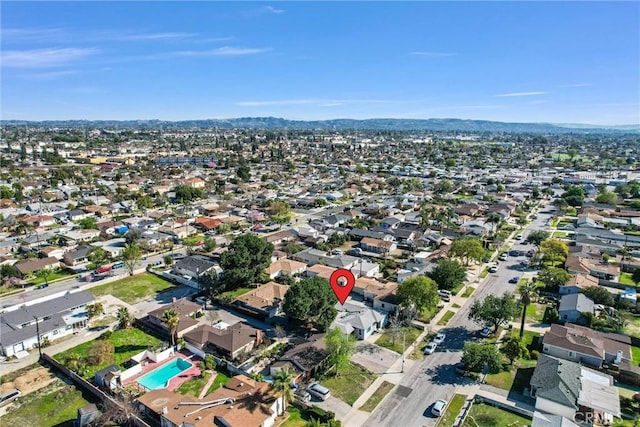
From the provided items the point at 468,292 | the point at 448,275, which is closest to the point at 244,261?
the point at 448,275

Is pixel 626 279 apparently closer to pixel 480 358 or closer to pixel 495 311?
pixel 495 311

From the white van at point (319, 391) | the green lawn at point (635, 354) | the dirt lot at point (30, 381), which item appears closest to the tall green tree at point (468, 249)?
the green lawn at point (635, 354)

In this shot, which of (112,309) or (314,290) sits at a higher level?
(314,290)

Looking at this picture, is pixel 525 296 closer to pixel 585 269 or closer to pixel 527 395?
pixel 527 395

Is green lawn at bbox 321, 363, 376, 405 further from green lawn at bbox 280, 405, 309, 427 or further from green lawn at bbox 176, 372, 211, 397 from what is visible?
green lawn at bbox 176, 372, 211, 397

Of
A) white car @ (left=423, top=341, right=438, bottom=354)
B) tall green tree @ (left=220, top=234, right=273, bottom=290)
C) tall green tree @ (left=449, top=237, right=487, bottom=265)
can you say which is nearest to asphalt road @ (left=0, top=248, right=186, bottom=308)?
tall green tree @ (left=220, top=234, right=273, bottom=290)

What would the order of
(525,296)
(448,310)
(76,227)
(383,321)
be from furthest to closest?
(76,227), (448,310), (383,321), (525,296)

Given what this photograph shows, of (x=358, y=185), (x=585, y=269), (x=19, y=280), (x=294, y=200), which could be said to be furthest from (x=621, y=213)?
(x=19, y=280)
